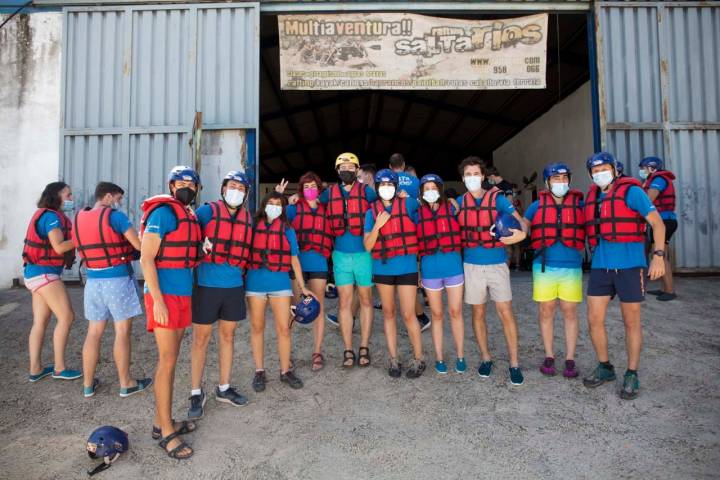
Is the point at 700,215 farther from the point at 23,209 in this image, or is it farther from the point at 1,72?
the point at 1,72

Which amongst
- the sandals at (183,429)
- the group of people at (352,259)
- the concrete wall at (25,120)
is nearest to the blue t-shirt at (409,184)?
the group of people at (352,259)

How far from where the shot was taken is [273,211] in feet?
12.5

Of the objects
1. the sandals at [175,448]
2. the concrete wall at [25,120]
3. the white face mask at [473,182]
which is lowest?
the sandals at [175,448]

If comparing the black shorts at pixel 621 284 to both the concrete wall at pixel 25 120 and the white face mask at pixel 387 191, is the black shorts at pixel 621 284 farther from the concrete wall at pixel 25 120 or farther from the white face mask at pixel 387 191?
the concrete wall at pixel 25 120

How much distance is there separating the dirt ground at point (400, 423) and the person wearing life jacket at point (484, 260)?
0.32m

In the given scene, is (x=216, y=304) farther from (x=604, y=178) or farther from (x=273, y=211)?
(x=604, y=178)

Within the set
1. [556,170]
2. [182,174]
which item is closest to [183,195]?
[182,174]

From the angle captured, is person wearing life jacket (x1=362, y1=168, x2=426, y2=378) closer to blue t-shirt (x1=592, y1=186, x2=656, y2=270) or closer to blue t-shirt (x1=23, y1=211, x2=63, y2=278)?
blue t-shirt (x1=592, y1=186, x2=656, y2=270)

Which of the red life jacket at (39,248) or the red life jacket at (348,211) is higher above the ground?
the red life jacket at (348,211)

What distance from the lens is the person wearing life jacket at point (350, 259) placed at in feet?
14.0

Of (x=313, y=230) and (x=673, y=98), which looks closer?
(x=313, y=230)

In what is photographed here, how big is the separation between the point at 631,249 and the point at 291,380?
3088 mm

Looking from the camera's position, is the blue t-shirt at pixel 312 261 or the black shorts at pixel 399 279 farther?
the blue t-shirt at pixel 312 261

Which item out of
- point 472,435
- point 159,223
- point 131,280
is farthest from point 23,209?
point 472,435
